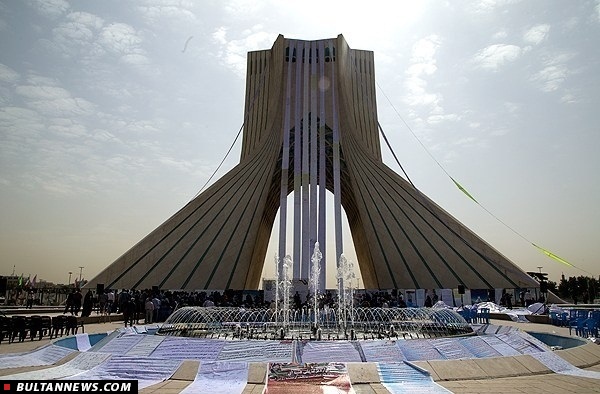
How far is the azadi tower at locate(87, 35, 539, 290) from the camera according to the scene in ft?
57.2

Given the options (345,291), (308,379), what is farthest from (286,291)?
(308,379)

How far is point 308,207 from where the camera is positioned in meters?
20.9

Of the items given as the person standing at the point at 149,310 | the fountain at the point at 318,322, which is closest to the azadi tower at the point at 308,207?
the fountain at the point at 318,322

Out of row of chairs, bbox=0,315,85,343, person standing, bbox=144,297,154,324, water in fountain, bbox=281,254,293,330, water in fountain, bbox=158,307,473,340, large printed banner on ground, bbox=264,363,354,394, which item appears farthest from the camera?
water in fountain, bbox=281,254,293,330

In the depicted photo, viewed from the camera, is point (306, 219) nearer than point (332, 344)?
No

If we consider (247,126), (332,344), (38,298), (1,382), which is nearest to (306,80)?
(247,126)

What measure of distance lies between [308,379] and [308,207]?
16.5m

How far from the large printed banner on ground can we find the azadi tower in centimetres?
1263

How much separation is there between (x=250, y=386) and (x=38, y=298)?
2137 cm

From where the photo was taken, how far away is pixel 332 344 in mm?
5426

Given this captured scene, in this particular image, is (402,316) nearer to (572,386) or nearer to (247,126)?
(572,386)

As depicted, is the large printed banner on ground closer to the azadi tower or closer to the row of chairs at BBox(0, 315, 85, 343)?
the row of chairs at BBox(0, 315, 85, 343)

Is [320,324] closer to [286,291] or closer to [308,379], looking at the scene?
[286,291]

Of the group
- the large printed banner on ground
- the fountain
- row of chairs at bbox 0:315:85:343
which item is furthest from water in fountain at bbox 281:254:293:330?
the large printed banner on ground
